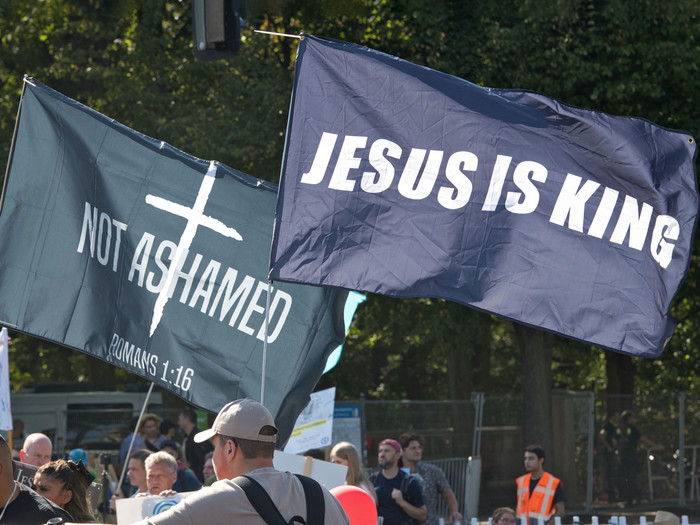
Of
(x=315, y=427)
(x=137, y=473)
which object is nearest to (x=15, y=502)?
(x=137, y=473)

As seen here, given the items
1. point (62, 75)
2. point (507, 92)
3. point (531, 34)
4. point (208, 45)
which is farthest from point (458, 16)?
point (208, 45)

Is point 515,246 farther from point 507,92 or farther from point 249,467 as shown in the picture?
point 249,467

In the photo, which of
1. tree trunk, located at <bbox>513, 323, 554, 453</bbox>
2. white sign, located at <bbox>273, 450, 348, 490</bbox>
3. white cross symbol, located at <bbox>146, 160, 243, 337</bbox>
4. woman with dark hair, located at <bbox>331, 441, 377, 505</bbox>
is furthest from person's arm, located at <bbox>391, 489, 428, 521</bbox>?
tree trunk, located at <bbox>513, 323, 554, 453</bbox>

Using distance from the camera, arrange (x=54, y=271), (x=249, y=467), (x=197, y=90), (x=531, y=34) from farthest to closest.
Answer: (x=197, y=90) < (x=531, y=34) < (x=54, y=271) < (x=249, y=467)

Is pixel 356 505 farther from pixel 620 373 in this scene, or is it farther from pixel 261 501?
pixel 620 373

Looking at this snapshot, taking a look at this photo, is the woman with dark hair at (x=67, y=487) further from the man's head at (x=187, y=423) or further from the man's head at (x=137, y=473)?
the man's head at (x=187, y=423)

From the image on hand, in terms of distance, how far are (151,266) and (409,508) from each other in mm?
3498

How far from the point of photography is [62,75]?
67.2 ft

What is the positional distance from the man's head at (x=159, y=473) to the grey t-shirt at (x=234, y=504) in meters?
3.56

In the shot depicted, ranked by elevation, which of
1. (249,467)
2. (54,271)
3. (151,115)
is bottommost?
(249,467)

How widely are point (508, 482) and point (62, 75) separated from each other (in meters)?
11.0

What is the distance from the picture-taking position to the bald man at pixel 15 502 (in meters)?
4.63

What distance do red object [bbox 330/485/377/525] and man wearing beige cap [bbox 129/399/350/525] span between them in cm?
186

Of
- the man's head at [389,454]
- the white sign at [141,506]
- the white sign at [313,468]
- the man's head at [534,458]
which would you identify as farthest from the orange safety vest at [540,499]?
the white sign at [141,506]
